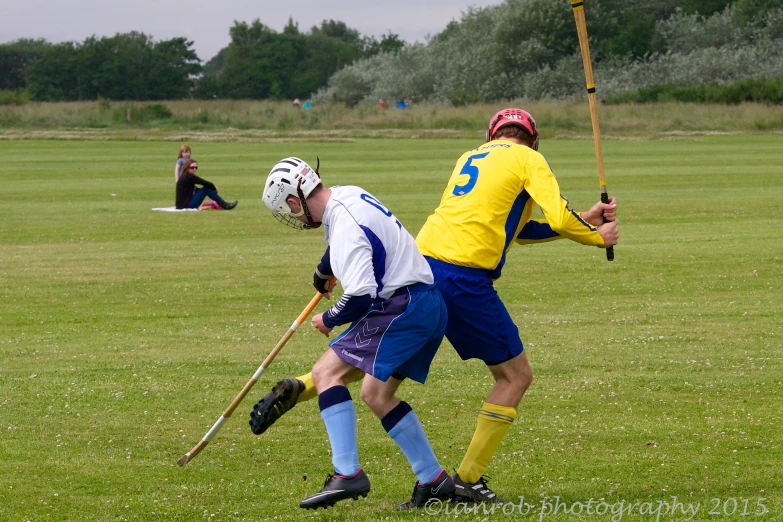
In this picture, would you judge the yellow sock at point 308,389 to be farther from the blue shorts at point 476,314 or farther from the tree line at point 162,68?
the tree line at point 162,68

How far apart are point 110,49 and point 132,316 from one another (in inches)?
4638

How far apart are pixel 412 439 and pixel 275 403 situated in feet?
2.67

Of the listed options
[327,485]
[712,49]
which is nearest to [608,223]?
[327,485]

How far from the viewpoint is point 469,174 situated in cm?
652

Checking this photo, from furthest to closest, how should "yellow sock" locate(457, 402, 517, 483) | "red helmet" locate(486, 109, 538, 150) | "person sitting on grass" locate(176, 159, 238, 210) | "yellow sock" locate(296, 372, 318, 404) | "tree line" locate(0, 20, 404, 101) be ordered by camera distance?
"tree line" locate(0, 20, 404, 101)
"person sitting on grass" locate(176, 159, 238, 210)
"red helmet" locate(486, 109, 538, 150)
"yellow sock" locate(457, 402, 517, 483)
"yellow sock" locate(296, 372, 318, 404)

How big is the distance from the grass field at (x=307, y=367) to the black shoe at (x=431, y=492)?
0.60ft

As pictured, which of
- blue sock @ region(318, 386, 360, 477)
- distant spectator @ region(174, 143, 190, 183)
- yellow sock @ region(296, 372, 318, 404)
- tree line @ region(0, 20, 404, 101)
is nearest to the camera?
blue sock @ region(318, 386, 360, 477)

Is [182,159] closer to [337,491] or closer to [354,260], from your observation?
[354,260]

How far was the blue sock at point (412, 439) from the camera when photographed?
6.01 metres

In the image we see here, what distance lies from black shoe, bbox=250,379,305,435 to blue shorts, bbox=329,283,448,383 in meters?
0.40

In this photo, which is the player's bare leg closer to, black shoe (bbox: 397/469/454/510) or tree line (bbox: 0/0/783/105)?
black shoe (bbox: 397/469/454/510)

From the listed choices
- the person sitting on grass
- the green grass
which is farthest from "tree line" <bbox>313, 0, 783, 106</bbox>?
the person sitting on grass

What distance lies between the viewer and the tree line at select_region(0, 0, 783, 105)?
79.0 metres

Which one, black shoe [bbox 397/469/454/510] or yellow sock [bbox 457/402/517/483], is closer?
black shoe [bbox 397/469/454/510]
